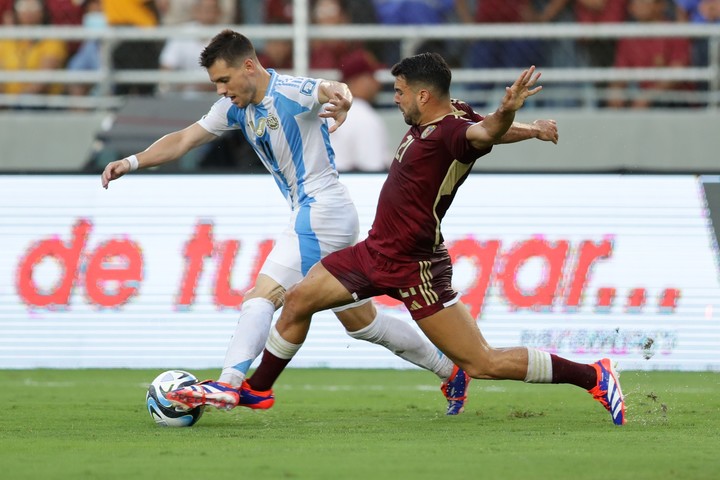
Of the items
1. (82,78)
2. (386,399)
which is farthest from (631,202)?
(82,78)

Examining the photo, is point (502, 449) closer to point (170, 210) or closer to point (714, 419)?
point (714, 419)

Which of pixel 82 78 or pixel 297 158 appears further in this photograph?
pixel 82 78

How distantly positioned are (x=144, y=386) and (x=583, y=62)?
706 centimetres

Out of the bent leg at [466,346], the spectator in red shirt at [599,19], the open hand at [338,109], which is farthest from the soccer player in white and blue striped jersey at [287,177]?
the spectator in red shirt at [599,19]

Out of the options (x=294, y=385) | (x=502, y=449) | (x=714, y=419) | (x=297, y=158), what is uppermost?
(x=297, y=158)

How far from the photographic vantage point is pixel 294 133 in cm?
816

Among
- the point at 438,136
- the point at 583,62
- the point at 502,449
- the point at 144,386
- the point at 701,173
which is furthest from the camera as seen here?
the point at 583,62

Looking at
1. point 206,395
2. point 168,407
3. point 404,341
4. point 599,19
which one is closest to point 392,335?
point 404,341

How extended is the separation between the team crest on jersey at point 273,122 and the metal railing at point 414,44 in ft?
22.3

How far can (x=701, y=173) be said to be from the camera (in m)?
11.1

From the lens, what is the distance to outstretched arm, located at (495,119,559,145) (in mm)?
7090

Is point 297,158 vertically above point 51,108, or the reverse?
point 297,158

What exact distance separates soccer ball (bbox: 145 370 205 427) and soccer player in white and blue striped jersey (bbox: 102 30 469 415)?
273mm

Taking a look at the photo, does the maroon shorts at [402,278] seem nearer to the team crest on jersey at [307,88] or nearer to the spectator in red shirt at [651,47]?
the team crest on jersey at [307,88]
